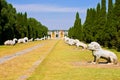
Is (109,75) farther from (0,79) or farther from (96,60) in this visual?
(96,60)

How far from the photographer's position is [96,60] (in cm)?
2627

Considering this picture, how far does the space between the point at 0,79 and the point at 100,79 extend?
4592 mm

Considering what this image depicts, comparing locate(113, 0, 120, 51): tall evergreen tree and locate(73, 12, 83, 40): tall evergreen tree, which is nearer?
locate(113, 0, 120, 51): tall evergreen tree

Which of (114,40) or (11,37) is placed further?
(11,37)

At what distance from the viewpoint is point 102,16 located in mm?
66500

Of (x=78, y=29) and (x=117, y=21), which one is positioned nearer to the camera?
(x=117, y=21)

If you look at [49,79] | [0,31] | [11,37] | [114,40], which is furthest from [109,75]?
[11,37]

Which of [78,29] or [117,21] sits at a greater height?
[117,21]

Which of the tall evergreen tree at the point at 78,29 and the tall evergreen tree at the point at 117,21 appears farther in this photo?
the tall evergreen tree at the point at 78,29

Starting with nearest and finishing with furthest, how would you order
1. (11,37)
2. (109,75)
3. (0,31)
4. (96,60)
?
1. (109,75)
2. (96,60)
3. (0,31)
4. (11,37)

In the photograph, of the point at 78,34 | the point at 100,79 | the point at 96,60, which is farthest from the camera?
the point at 78,34

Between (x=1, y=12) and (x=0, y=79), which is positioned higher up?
(x=1, y=12)

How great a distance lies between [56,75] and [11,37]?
64880 mm

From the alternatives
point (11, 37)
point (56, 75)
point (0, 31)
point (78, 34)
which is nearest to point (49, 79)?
point (56, 75)
